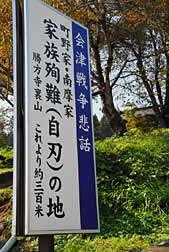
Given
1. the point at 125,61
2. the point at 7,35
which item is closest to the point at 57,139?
the point at 7,35

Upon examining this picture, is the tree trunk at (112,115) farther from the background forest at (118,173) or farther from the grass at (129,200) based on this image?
the grass at (129,200)

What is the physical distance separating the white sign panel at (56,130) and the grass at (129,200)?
2.60 ft

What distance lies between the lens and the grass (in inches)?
125

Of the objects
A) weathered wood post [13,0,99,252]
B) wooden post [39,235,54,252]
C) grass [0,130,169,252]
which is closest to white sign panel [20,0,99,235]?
weathered wood post [13,0,99,252]

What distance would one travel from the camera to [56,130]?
2645mm

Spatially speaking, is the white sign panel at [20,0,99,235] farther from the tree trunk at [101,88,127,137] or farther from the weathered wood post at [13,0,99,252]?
the tree trunk at [101,88,127,137]

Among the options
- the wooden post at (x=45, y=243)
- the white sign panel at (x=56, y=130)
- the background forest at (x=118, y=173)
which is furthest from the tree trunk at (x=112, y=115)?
the wooden post at (x=45, y=243)

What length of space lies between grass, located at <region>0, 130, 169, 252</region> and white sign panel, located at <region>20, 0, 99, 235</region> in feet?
2.60

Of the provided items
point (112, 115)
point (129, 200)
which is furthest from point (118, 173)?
point (112, 115)

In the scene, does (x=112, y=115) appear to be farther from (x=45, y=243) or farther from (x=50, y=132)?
(x=45, y=243)

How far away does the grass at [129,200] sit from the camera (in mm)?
3176

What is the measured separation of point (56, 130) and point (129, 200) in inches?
82.0

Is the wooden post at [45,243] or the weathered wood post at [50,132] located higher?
the weathered wood post at [50,132]

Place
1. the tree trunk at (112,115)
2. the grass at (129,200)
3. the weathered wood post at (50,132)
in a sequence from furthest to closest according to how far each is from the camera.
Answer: the tree trunk at (112,115) → the grass at (129,200) → the weathered wood post at (50,132)
